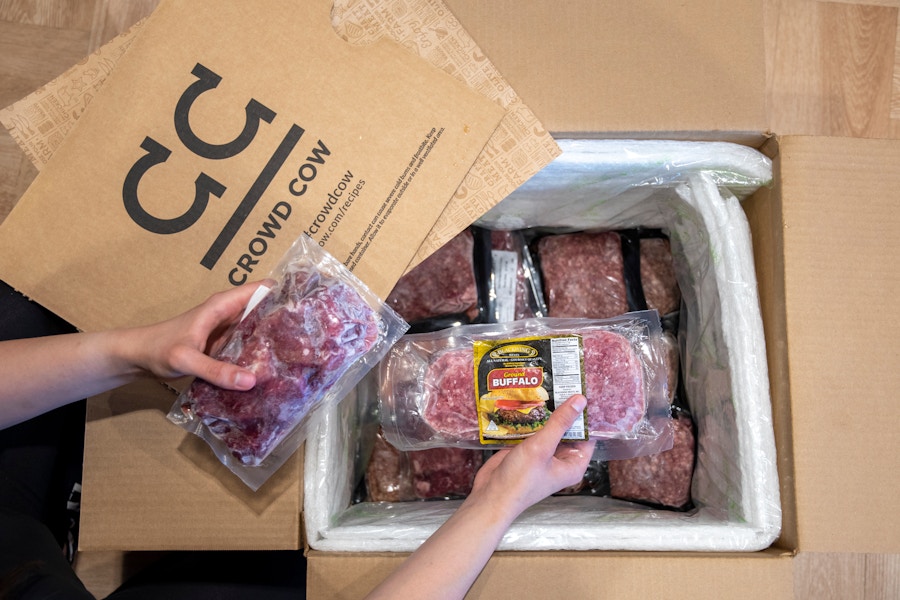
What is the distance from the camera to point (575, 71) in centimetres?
84

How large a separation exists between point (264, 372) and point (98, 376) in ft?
0.76

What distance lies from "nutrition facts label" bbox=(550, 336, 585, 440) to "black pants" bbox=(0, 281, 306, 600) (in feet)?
1.95

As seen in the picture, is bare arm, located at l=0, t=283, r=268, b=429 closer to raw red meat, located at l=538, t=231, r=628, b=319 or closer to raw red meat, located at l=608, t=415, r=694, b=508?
raw red meat, located at l=538, t=231, r=628, b=319

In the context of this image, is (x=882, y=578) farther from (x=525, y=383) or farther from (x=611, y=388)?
(x=525, y=383)

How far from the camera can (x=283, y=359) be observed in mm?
767

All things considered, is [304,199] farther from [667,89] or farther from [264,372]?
[667,89]

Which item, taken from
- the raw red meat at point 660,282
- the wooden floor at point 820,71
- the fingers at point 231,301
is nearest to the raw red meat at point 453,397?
the fingers at point 231,301

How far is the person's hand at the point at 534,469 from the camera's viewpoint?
0.76 metres

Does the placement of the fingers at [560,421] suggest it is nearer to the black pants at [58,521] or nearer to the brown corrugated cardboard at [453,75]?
the brown corrugated cardboard at [453,75]

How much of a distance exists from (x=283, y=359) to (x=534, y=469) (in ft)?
1.28

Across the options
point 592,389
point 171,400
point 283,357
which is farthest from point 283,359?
point 592,389

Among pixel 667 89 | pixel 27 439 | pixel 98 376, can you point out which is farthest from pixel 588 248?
pixel 27 439

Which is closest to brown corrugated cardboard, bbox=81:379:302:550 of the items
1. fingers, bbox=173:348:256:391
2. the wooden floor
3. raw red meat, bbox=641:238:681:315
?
fingers, bbox=173:348:256:391

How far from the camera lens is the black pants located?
0.82 metres
